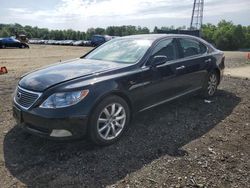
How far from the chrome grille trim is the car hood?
0.22 feet

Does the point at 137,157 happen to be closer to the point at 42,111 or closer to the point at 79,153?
Result: the point at 79,153

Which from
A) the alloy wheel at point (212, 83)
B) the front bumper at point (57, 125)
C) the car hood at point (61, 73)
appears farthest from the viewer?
the alloy wheel at point (212, 83)

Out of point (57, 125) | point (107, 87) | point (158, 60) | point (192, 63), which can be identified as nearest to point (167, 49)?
point (158, 60)

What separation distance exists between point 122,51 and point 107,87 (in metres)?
1.33

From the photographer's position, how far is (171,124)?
514cm

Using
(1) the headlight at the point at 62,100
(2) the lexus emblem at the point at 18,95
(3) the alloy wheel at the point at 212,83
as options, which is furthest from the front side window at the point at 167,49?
(2) the lexus emblem at the point at 18,95

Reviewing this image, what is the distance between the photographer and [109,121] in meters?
4.22

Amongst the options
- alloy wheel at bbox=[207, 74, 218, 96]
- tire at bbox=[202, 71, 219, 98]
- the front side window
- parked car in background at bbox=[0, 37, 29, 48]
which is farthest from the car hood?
parked car in background at bbox=[0, 37, 29, 48]

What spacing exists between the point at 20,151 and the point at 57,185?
1.08m

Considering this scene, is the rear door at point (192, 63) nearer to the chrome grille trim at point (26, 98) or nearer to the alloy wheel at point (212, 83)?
the alloy wheel at point (212, 83)

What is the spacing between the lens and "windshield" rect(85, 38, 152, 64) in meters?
4.90

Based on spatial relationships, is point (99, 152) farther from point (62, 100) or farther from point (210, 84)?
point (210, 84)

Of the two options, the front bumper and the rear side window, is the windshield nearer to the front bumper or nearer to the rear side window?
the rear side window

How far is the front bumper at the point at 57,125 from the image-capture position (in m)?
3.75
